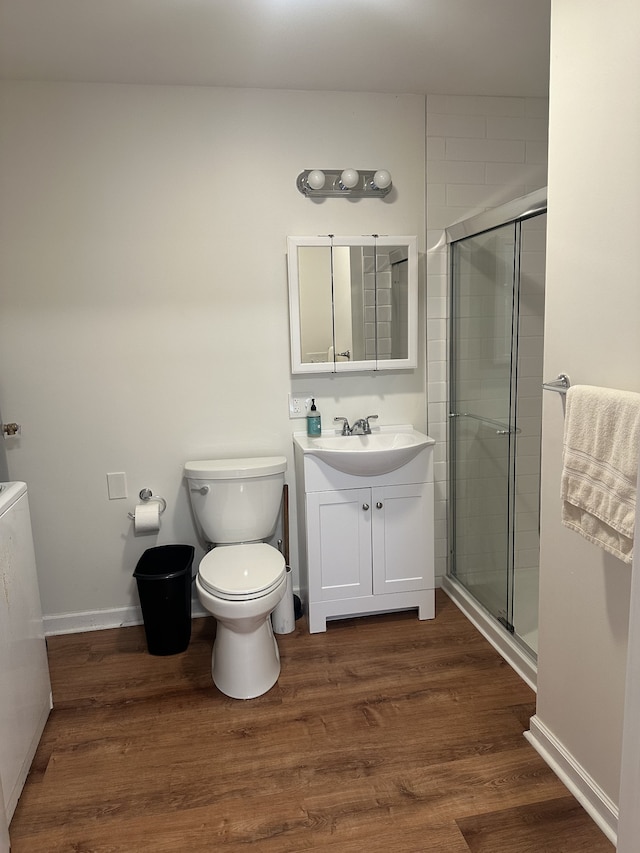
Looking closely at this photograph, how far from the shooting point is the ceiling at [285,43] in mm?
2010

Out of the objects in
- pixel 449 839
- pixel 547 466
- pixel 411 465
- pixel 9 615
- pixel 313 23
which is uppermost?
pixel 313 23

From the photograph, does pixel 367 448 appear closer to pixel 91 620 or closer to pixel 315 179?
pixel 315 179

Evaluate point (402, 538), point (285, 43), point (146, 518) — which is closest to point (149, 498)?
point (146, 518)

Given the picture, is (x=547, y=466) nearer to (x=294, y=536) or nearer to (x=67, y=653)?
Answer: (x=294, y=536)

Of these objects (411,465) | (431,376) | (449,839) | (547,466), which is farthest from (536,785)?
(431,376)

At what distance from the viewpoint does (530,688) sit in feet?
7.46

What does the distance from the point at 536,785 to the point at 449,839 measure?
35 centimetres

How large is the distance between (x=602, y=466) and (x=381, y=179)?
72.8 inches

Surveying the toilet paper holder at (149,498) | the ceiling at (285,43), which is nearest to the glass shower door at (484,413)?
the ceiling at (285,43)

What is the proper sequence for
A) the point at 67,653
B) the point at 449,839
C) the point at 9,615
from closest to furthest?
the point at 449,839 → the point at 9,615 → the point at 67,653

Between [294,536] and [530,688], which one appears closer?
[530,688]

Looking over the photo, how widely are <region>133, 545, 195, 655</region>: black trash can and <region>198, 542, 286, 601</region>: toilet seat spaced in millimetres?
234

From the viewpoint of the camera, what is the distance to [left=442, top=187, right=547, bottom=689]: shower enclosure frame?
2207mm

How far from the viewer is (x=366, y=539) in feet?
9.00
